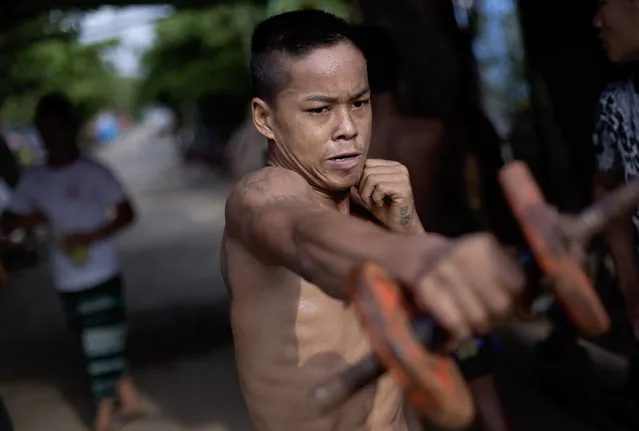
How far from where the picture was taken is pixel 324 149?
5.08 feet

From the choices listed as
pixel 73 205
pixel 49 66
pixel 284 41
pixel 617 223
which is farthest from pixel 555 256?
pixel 49 66

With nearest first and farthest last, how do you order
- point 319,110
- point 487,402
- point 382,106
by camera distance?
point 319,110, point 487,402, point 382,106

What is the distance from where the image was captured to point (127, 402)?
12.6 ft

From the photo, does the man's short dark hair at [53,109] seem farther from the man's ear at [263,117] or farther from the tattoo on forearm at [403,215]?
the tattoo on forearm at [403,215]

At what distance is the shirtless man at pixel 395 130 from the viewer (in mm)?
2904

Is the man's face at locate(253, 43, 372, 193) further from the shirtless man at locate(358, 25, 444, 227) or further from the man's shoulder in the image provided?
the shirtless man at locate(358, 25, 444, 227)

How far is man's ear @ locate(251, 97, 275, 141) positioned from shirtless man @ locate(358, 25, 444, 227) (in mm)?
1248

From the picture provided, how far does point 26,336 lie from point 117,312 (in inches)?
83.0

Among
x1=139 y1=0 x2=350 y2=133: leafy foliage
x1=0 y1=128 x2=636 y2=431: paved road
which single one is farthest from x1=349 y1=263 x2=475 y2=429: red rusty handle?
x1=139 y1=0 x2=350 y2=133: leafy foliage

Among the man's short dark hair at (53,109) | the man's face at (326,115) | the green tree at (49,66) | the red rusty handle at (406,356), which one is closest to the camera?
the red rusty handle at (406,356)

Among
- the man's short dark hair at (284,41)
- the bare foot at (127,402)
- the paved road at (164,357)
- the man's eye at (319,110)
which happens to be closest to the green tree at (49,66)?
the paved road at (164,357)

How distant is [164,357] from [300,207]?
368 centimetres

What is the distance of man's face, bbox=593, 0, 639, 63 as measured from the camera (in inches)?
76.1

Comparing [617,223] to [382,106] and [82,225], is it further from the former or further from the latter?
[82,225]
